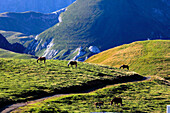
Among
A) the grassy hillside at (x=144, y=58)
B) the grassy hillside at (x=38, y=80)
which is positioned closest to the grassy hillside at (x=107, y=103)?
the grassy hillside at (x=38, y=80)

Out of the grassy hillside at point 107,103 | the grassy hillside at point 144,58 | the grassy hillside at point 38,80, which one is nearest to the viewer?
the grassy hillside at point 107,103

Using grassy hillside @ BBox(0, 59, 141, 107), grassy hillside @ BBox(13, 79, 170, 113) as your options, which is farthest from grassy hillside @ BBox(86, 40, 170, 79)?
grassy hillside @ BBox(13, 79, 170, 113)

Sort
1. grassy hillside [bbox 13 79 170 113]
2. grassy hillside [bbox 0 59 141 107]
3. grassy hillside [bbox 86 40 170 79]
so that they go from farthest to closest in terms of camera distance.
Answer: grassy hillside [bbox 86 40 170 79] → grassy hillside [bbox 0 59 141 107] → grassy hillside [bbox 13 79 170 113]

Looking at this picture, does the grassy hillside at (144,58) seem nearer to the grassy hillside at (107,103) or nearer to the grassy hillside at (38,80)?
the grassy hillside at (38,80)

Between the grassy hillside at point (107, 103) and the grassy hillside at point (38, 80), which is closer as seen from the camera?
the grassy hillside at point (107, 103)

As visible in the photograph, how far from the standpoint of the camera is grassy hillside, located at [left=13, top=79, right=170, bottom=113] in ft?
117

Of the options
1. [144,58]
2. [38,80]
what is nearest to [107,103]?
[38,80]

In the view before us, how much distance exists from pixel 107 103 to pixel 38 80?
20307 millimetres

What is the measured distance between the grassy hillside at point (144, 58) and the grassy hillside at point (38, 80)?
35.8 meters

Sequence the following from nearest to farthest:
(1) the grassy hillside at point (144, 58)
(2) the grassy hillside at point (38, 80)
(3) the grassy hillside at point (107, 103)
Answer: (3) the grassy hillside at point (107, 103) < (2) the grassy hillside at point (38, 80) < (1) the grassy hillside at point (144, 58)

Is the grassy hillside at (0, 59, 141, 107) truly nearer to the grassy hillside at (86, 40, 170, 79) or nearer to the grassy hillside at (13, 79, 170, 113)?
the grassy hillside at (13, 79, 170, 113)

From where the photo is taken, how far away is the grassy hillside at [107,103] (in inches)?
1405

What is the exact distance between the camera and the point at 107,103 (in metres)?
42.3

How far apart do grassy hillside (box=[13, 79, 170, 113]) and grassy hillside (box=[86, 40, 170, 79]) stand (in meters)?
52.4
